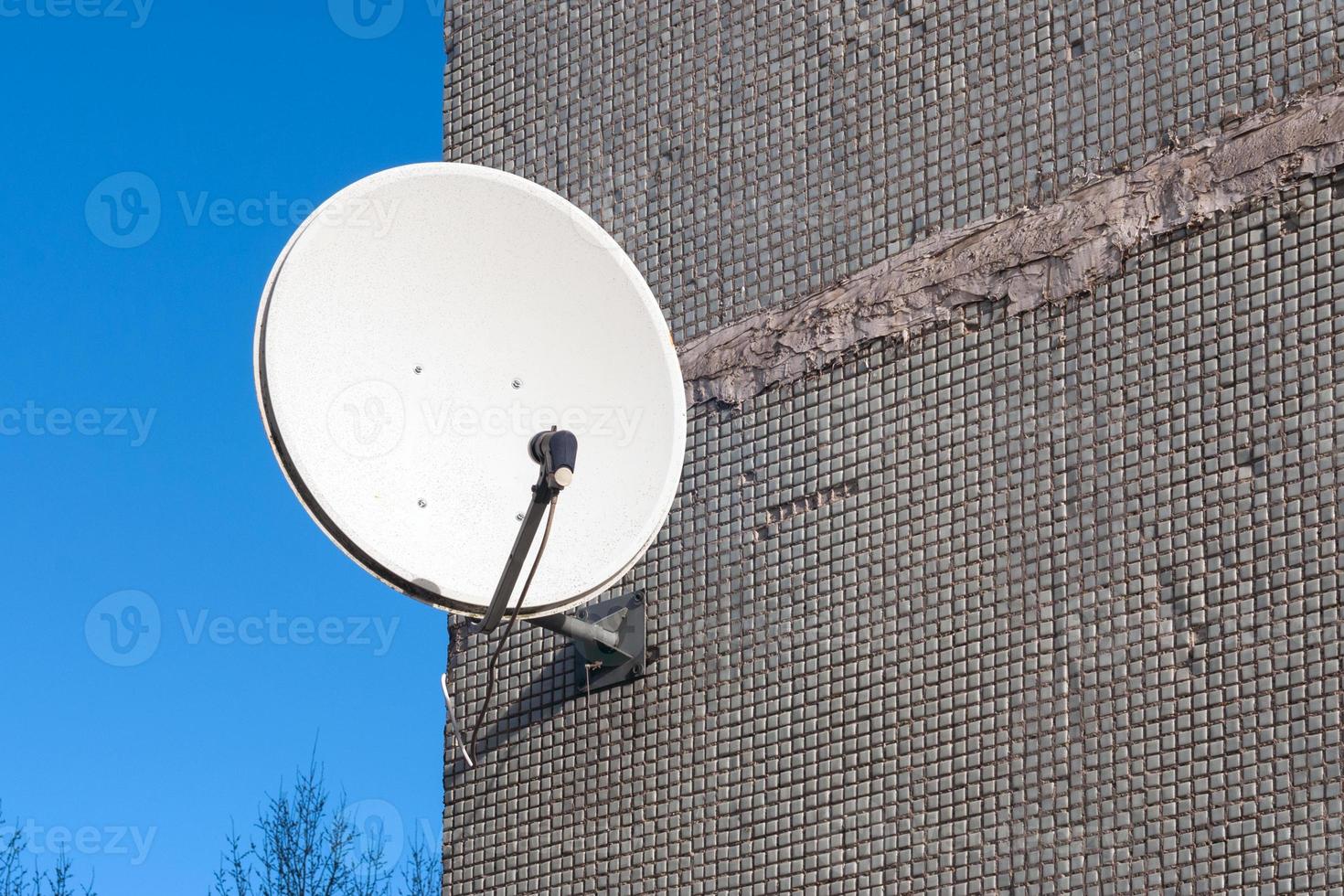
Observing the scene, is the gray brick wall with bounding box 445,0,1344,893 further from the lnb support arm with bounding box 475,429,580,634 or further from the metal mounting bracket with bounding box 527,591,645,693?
the lnb support arm with bounding box 475,429,580,634

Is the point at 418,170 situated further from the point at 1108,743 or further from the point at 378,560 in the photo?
the point at 1108,743

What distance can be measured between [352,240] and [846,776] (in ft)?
5.96

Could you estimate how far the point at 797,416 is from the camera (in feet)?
17.0

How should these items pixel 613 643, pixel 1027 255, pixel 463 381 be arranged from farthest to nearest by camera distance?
pixel 613 643 → pixel 1027 255 → pixel 463 381

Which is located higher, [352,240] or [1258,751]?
[352,240]

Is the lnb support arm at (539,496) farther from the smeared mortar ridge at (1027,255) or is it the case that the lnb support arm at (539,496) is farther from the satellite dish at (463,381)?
the smeared mortar ridge at (1027,255)

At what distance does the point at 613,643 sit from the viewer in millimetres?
5262

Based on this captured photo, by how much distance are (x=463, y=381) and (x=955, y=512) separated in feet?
4.18

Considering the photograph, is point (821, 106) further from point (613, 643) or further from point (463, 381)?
point (613, 643)

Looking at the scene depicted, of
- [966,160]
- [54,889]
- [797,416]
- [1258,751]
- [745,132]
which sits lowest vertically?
[1258,751]

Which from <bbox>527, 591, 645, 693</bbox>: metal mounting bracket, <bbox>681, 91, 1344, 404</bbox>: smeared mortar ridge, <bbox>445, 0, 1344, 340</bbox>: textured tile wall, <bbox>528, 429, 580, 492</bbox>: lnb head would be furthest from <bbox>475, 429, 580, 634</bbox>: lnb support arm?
<bbox>445, 0, 1344, 340</bbox>: textured tile wall

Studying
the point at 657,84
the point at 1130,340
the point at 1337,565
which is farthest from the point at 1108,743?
the point at 657,84

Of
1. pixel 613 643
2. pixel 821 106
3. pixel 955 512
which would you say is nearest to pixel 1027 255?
pixel 955 512

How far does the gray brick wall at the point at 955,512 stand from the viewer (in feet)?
13.3
